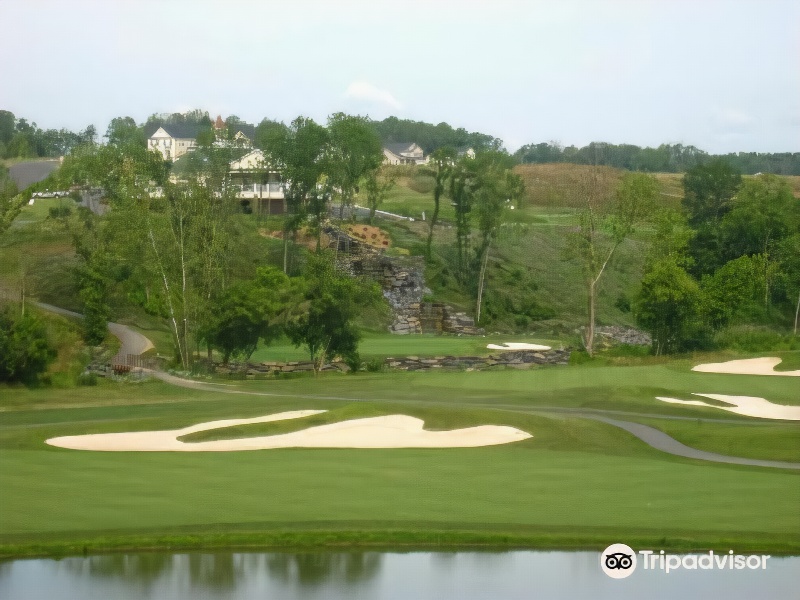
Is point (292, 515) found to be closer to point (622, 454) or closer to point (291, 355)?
point (622, 454)

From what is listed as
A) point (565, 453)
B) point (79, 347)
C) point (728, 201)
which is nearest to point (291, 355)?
point (79, 347)

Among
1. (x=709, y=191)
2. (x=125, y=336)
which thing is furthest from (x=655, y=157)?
(x=125, y=336)

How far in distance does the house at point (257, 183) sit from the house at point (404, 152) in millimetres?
55634

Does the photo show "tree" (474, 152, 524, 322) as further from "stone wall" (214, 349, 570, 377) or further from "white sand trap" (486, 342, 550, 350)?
"stone wall" (214, 349, 570, 377)

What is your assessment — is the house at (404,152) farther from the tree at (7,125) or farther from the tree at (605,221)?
the tree at (605,221)

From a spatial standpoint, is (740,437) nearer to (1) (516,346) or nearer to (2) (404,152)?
(1) (516,346)

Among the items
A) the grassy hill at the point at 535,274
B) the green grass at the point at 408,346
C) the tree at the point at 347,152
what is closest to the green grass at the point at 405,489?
the green grass at the point at 408,346

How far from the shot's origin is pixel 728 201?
88.6 metres

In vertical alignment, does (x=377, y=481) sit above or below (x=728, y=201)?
below

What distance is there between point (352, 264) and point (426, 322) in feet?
24.8

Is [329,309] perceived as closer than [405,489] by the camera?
No

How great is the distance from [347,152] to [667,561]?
64.1m

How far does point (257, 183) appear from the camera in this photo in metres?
88.3

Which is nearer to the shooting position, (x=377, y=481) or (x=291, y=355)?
(x=377, y=481)
